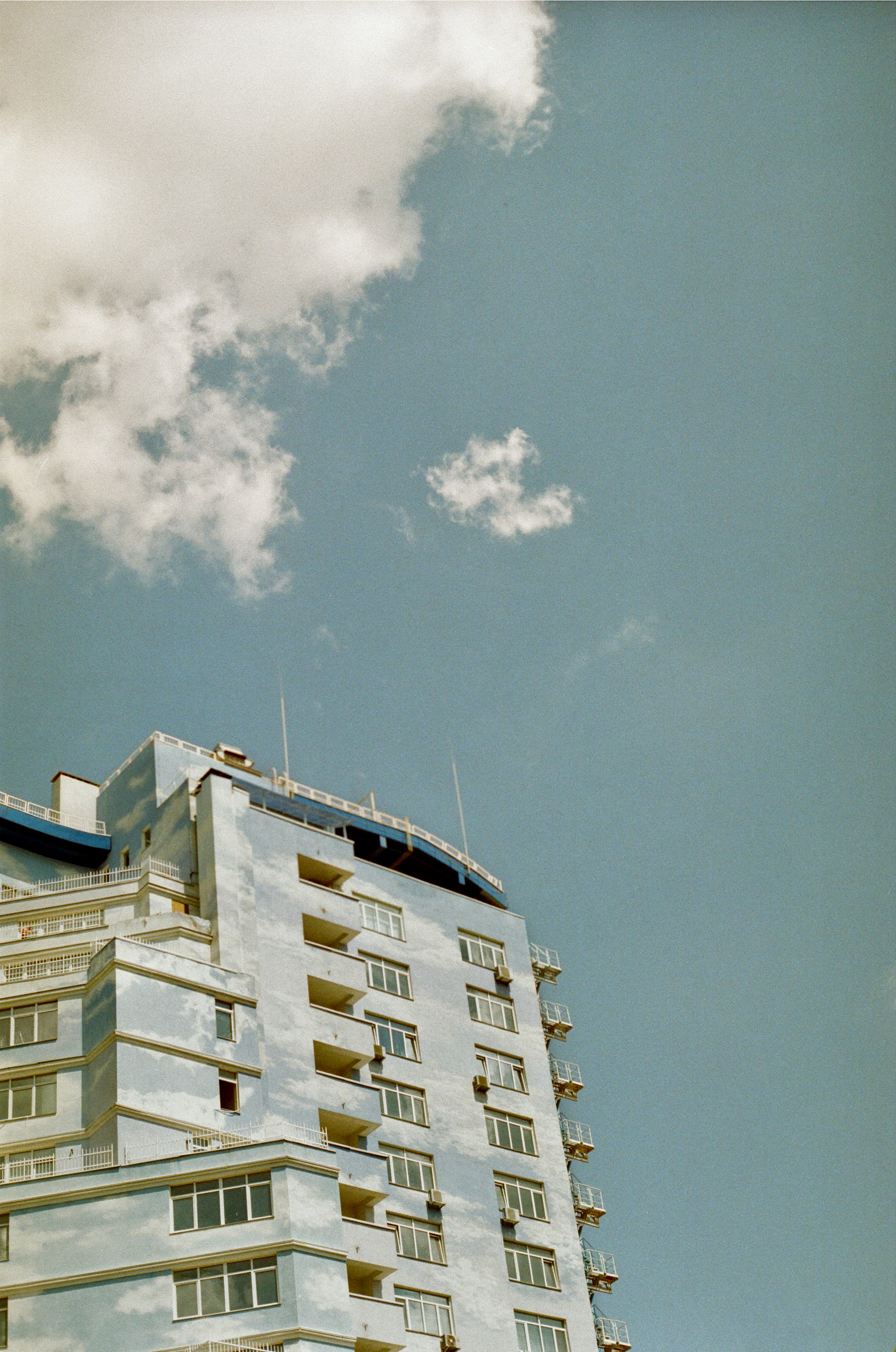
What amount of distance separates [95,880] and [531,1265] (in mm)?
22809

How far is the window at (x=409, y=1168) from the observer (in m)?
60.6

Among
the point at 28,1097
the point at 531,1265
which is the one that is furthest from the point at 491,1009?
the point at 28,1097

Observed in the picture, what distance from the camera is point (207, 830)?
208 feet

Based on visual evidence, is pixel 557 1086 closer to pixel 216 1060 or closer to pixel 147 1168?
pixel 216 1060

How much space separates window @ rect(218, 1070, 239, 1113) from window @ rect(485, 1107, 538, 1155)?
12.9 m

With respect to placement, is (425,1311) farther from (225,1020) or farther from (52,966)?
(52,966)

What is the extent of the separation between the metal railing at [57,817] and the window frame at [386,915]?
1210 centimetres

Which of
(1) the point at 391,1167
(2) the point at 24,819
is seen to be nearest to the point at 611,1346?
(1) the point at 391,1167

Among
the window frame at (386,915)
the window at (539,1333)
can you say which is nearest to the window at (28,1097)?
the window frame at (386,915)

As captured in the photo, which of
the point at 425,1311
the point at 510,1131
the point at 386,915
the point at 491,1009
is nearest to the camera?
the point at 425,1311

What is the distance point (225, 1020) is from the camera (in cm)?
5800

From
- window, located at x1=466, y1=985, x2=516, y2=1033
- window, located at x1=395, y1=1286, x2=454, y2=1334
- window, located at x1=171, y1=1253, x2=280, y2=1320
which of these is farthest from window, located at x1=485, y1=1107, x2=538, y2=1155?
window, located at x1=171, y1=1253, x2=280, y2=1320

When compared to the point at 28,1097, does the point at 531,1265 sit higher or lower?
lower

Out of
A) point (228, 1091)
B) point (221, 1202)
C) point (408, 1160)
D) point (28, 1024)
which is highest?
point (28, 1024)
